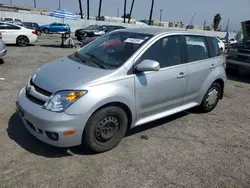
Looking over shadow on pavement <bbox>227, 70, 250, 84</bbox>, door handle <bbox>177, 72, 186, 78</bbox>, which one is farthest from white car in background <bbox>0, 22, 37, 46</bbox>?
door handle <bbox>177, 72, 186, 78</bbox>

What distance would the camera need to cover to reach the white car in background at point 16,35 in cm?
1279

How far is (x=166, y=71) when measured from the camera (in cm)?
355

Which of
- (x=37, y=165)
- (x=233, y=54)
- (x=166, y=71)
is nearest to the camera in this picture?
(x=37, y=165)

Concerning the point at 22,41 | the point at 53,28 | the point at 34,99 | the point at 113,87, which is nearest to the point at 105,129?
the point at 113,87

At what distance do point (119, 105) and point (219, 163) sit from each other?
1564mm

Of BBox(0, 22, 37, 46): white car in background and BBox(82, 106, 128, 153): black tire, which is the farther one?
BBox(0, 22, 37, 46): white car in background

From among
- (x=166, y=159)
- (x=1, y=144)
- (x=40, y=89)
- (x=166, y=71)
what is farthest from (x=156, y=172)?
(x=1, y=144)

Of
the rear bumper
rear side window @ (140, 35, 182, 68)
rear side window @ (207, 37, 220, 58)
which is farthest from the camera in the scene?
the rear bumper

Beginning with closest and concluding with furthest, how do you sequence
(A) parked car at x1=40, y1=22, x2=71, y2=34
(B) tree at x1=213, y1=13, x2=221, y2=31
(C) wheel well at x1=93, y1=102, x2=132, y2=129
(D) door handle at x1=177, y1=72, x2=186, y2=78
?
(C) wheel well at x1=93, y1=102, x2=132, y2=129 < (D) door handle at x1=177, y1=72, x2=186, y2=78 < (A) parked car at x1=40, y1=22, x2=71, y2=34 < (B) tree at x1=213, y1=13, x2=221, y2=31

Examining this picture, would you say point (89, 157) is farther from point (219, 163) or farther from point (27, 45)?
point (27, 45)

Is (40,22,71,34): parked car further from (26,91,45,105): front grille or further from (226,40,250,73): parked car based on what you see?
(26,91,45,105): front grille

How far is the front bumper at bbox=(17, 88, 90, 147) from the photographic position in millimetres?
2656

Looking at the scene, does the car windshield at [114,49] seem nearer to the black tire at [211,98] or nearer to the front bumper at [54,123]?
the front bumper at [54,123]

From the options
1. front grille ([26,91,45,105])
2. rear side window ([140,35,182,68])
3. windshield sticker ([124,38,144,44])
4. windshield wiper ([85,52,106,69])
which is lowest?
front grille ([26,91,45,105])
